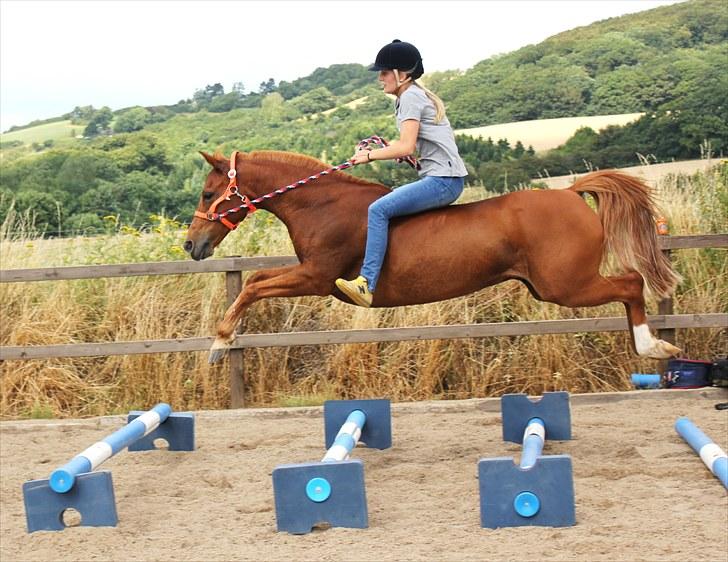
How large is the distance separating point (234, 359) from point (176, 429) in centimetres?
155

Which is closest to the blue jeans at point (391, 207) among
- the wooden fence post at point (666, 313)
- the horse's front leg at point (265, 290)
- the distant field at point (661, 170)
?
the horse's front leg at point (265, 290)

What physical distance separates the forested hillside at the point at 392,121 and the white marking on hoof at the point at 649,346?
17.2 feet

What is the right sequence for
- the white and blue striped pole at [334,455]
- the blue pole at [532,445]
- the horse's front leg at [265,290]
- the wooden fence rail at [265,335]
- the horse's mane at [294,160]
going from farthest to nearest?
the wooden fence rail at [265,335], the horse's mane at [294,160], the horse's front leg at [265,290], the blue pole at [532,445], the white and blue striped pole at [334,455]

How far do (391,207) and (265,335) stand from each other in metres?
2.95

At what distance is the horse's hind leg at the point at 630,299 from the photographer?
5406 millimetres

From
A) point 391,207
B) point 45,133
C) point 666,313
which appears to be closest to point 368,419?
point 391,207

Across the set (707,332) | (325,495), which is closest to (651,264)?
(325,495)

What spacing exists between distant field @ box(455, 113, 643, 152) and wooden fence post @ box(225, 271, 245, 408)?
20.1ft

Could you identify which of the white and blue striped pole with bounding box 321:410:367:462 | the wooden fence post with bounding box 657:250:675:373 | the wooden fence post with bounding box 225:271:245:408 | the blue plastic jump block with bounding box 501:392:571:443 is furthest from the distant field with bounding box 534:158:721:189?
the white and blue striped pole with bounding box 321:410:367:462

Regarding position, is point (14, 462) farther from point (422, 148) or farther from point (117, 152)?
point (117, 152)

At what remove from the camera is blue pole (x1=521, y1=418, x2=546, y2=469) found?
460cm

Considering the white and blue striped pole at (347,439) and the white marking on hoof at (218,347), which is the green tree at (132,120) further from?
the white marking on hoof at (218,347)

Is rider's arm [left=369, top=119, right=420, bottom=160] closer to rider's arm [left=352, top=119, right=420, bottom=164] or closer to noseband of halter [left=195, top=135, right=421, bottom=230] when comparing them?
rider's arm [left=352, top=119, right=420, bottom=164]

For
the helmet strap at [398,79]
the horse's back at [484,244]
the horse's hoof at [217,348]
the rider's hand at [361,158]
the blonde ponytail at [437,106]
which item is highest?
the helmet strap at [398,79]
